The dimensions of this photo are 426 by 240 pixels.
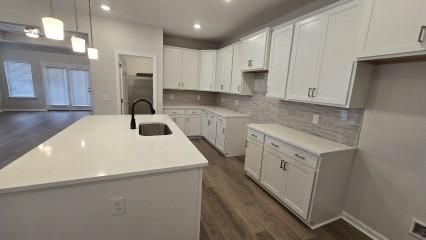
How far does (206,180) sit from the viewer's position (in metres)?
2.79

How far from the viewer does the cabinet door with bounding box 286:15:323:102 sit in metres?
2.09

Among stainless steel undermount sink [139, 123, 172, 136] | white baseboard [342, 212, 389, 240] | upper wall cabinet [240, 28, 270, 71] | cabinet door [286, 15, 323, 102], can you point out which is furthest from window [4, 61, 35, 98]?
white baseboard [342, 212, 389, 240]

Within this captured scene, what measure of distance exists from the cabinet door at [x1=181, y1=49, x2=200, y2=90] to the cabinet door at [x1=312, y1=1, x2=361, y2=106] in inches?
131

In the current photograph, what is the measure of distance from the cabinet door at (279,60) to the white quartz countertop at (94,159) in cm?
169

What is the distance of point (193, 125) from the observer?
4.79 m

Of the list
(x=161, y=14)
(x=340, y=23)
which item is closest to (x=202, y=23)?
(x=161, y=14)

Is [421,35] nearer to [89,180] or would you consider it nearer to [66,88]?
[89,180]

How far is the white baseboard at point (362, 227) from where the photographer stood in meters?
1.81

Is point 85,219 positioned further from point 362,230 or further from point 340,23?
point 340,23

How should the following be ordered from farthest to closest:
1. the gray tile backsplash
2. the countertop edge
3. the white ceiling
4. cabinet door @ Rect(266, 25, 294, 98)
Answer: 1. the white ceiling
2. cabinet door @ Rect(266, 25, 294, 98)
3. the gray tile backsplash
4. the countertop edge

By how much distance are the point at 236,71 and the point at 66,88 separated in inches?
331

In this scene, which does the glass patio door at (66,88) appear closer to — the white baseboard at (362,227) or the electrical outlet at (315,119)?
the electrical outlet at (315,119)

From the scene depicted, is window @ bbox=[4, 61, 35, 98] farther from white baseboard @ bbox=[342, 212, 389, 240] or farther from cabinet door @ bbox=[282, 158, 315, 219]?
white baseboard @ bbox=[342, 212, 389, 240]

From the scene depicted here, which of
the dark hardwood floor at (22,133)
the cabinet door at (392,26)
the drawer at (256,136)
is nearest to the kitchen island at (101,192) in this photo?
the drawer at (256,136)
